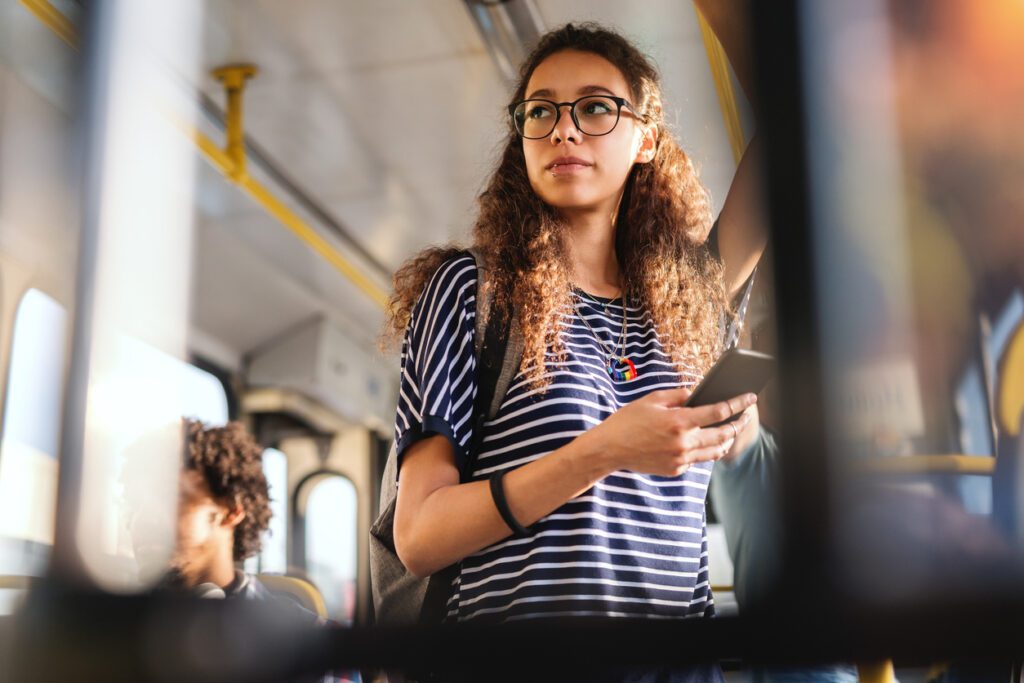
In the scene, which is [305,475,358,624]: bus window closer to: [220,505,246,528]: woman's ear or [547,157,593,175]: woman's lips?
[220,505,246,528]: woman's ear

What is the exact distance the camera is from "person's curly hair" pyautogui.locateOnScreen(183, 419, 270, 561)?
106 inches

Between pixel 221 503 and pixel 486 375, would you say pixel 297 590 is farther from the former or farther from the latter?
pixel 486 375

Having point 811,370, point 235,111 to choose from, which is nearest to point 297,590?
point 811,370

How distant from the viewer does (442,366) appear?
104cm

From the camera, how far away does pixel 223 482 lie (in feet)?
8.86

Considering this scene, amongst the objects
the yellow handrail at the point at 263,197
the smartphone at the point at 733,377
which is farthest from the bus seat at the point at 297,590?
the smartphone at the point at 733,377

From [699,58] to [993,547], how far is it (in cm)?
239

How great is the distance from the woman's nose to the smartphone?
372 mm

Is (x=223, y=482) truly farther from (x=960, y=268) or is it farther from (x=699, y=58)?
(x=960, y=268)

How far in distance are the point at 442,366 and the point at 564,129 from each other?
0.99 ft

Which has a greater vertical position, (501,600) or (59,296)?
(59,296)

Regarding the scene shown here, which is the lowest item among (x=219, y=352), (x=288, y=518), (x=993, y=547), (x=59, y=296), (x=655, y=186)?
(x=993, y=547)

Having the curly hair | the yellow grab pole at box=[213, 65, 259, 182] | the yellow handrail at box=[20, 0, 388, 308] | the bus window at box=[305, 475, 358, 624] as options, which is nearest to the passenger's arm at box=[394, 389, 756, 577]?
the curly hair

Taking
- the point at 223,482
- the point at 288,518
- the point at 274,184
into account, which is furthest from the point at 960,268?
the point at 288,518
